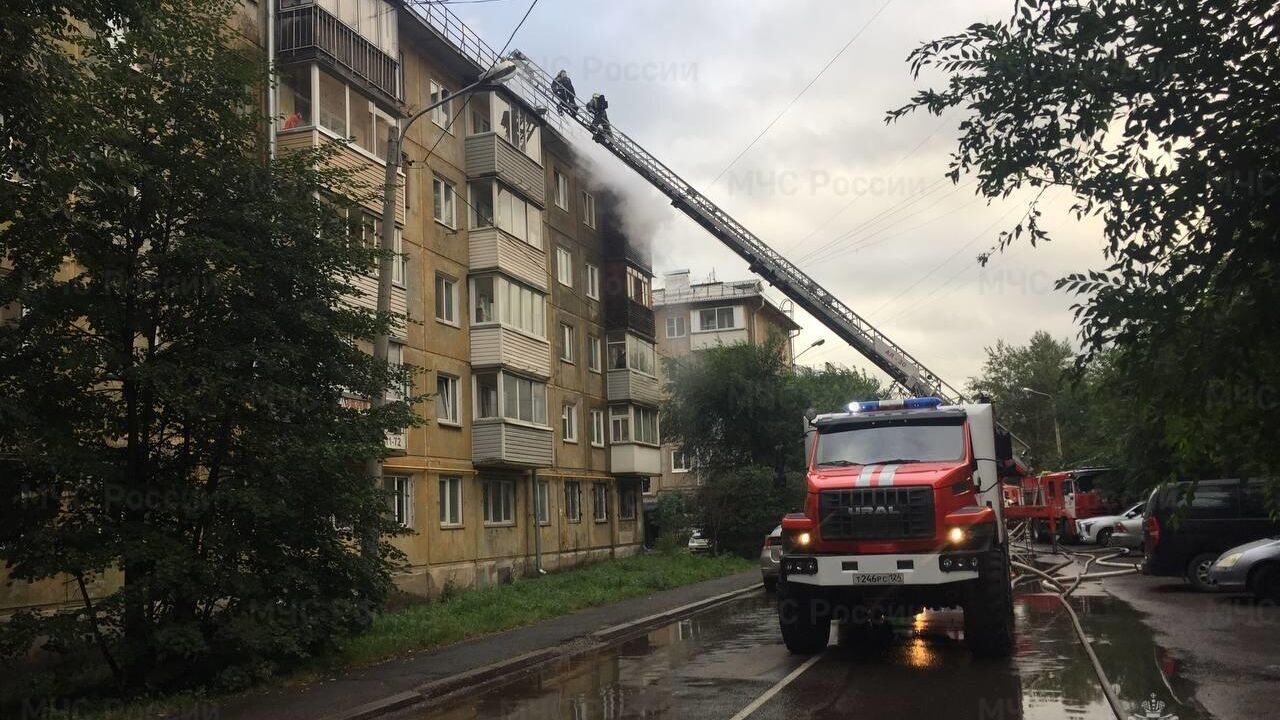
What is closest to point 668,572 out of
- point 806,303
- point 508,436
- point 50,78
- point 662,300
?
point 508,436

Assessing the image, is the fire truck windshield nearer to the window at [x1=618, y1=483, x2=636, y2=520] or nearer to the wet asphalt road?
the wet asphalt road

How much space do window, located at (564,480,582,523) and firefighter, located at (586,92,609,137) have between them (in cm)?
1100

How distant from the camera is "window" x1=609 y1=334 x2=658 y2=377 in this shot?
37.2 metres

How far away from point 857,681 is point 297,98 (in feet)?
56.8

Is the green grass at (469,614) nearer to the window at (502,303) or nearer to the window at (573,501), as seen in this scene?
the window at (573,501)

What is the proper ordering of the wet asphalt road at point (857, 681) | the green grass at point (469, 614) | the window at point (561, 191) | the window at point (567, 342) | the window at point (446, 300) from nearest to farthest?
the wet asphalt road at point (857, 681)
the green grass at point (469, 614)
the window at point (446, 300)
the window at point (567, 342)
the window at point (561, 191)

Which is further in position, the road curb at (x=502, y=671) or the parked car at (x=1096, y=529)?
the parked car at (x=1096, y=529)

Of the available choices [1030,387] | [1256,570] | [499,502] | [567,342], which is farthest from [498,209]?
[1030,387]

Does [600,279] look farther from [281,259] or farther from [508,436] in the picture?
[281,259]

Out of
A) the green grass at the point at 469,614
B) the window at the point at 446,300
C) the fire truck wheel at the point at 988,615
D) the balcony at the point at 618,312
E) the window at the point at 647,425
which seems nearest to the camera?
the green grass at the point at 469,614

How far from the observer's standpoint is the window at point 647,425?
3778 cm

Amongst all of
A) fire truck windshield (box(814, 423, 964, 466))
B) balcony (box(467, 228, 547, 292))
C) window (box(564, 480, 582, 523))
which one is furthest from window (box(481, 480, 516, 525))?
fire truck windshield (box(814, 423, 964, 466))

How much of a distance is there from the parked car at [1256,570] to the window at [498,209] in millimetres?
18553

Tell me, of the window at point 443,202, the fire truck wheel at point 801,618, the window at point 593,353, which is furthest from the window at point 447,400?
the fire truck wheel at point 801,618
